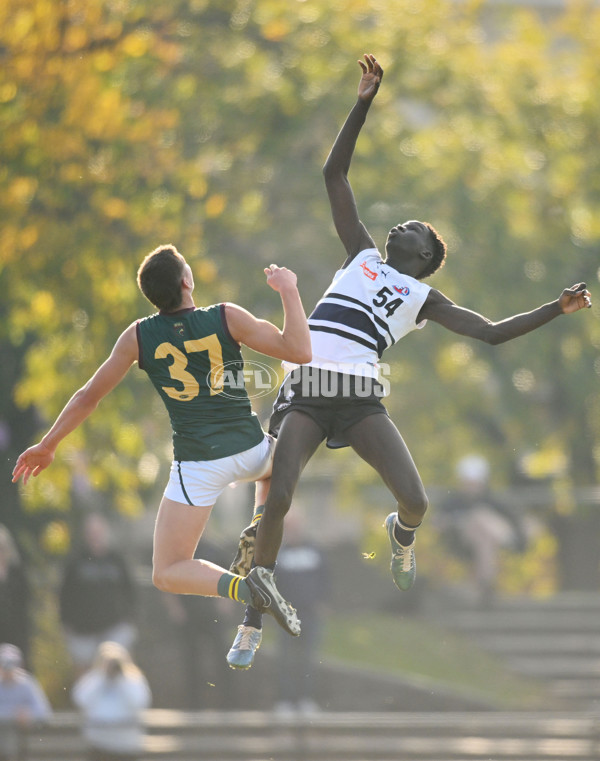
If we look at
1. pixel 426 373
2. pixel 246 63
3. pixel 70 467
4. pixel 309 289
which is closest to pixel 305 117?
pixel 246 63

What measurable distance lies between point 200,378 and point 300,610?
8.41 m

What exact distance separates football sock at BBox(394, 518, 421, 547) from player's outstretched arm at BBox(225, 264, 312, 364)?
4.02 feet

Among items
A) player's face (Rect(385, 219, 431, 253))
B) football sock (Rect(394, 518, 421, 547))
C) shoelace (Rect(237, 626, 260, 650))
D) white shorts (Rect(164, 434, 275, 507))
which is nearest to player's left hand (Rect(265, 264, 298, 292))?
white shorts (Rect(164, 434, 275, 507))

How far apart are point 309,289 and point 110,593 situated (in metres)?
4.06

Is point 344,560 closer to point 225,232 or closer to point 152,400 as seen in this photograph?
point 152,400

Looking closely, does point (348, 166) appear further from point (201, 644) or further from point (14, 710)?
point (201, 644)

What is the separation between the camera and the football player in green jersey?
4805mm

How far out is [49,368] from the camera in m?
12.7

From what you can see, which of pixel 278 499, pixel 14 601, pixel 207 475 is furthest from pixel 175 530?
pixel 14 601

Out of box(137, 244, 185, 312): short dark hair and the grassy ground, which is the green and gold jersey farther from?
the grassy ground

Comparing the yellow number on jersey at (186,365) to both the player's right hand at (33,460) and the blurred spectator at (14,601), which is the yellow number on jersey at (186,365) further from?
the blurred spectator at (14,601)

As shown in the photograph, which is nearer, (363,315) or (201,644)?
(363,315)

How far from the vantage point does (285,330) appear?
4.66 m

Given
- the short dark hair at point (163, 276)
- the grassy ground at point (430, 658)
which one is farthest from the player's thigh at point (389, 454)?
the grassy ground at point (430, 658)
